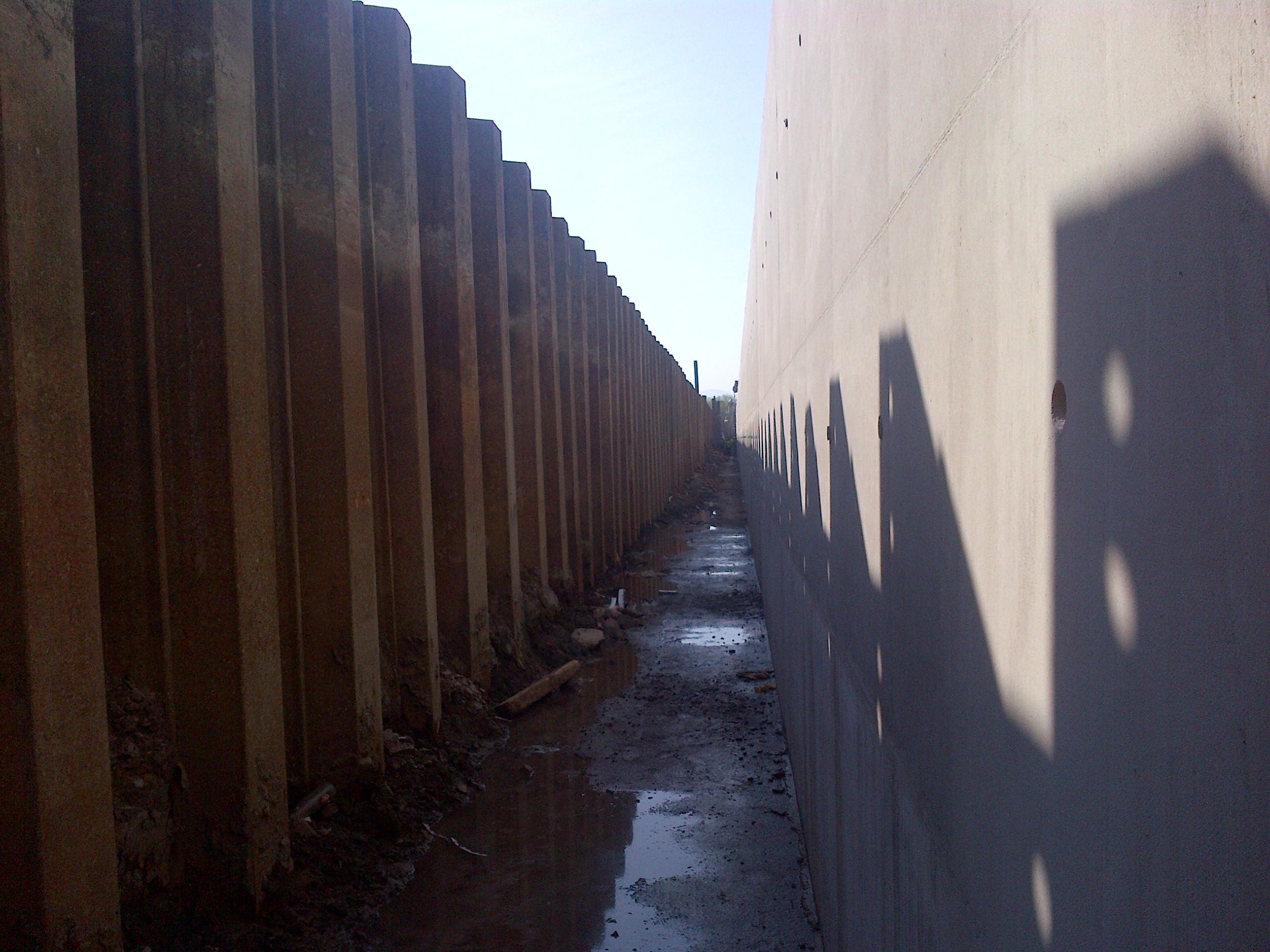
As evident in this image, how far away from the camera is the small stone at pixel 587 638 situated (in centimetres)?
1059

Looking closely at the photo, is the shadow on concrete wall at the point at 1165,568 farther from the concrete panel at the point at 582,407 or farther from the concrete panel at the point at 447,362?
the concrete panel at the point at 582,407

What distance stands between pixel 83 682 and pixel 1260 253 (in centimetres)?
363

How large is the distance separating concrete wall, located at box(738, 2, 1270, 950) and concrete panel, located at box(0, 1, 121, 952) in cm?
261

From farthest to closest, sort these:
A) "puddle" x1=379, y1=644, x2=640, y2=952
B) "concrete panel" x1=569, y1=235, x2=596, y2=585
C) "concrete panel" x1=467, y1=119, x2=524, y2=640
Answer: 1. "concrete panel" x1=569, y1=235, x2=596, y2=585
2. "concrete panel" x1=467, y1=119, x2=524, y2=640
3. "puddle" x1=379, y1=644, x2=640, y2=952

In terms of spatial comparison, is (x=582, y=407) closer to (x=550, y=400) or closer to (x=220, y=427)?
(x=550, y=400)

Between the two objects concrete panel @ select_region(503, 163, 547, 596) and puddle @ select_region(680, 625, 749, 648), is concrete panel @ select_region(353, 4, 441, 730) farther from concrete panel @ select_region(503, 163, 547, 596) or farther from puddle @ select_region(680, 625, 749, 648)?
puddle @ select_region(680, 625, 749, 648)

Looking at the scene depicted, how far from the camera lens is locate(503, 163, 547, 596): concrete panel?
1092 centimetres

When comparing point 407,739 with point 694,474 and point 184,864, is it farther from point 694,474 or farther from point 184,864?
point 694,474

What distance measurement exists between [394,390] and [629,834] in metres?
3.40

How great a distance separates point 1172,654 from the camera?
2.91 feet

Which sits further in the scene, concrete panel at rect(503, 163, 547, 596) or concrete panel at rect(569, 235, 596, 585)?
concrete panel at rect(569, 235, 596, 585)

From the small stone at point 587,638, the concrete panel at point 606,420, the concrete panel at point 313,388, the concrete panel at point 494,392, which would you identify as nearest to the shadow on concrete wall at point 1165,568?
the concrete panel at point 313,388

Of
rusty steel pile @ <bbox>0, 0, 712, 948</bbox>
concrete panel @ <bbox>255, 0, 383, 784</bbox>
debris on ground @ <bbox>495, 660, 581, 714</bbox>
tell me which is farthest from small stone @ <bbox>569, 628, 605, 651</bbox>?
concrete panel @ <bbox>255, 0, 383, 784</bbox>

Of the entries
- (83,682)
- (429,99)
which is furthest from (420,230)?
(83,682)
